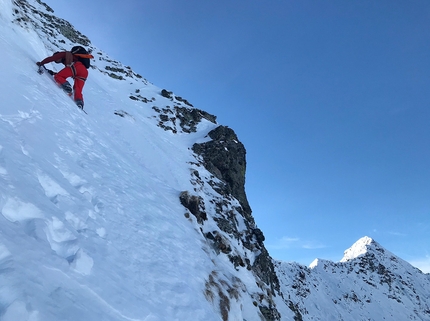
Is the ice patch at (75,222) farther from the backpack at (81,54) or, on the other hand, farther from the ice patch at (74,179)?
the backpack at (81,54)

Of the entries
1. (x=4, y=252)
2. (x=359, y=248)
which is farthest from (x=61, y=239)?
(x=359, y=248)

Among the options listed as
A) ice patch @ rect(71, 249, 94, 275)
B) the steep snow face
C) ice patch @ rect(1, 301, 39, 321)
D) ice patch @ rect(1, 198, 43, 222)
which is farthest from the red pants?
ice patch @ rect(1, 301, 39, 321)

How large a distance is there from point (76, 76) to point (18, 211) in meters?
9.48

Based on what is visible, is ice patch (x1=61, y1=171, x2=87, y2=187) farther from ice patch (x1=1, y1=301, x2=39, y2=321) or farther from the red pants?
the red pants

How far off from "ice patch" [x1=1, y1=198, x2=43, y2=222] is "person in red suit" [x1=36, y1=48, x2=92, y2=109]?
834cm

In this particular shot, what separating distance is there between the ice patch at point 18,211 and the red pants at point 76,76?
8.55 metres

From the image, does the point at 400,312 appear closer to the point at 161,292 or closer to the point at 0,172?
the point at 161,292

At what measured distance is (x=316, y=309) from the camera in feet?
102

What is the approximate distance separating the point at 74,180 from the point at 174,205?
4.83m

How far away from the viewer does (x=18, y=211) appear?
3.76m

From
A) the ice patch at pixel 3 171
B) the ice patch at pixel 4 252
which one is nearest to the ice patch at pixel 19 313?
the ice patch at pixel 4 252

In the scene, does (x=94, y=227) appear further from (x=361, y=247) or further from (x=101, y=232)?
(x=361, y=247)

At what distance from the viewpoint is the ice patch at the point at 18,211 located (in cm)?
358

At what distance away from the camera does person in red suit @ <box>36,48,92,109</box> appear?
11.4 metres
